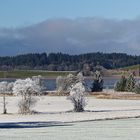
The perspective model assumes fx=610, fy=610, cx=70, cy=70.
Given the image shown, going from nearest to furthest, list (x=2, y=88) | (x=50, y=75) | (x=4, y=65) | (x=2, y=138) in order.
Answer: (x=2, y=138) < (x=2, y=88) < (x=50, y=75) < (x=4, y=65)

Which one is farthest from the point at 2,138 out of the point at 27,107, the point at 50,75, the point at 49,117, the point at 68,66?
the point at 68,66

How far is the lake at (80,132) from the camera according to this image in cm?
2373

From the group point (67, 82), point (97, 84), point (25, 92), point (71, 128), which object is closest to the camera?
point (71, 128)

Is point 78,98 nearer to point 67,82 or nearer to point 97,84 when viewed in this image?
point 67,82

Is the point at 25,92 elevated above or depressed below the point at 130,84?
below

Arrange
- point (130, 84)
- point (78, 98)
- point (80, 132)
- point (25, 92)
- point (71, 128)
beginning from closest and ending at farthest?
point (80, 132), point (71, 128), point (25, 92), point (78, 98), point (130, 84)

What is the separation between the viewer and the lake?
23.7 metres

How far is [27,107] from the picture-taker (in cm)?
4056

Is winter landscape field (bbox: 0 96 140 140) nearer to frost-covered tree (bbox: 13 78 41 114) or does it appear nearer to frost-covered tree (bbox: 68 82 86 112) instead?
frost-covered tree (bbox: 13 78 41 114)

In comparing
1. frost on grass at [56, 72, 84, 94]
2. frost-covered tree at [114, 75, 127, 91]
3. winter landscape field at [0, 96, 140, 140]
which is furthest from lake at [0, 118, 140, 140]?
frost-covered tree at [114, 75, 127, 91]

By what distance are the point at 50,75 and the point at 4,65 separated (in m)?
31.6

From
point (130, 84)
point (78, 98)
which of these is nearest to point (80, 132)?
point (78, 98)

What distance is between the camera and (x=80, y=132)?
26.1m

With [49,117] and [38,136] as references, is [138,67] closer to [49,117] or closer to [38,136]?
[49,117]
